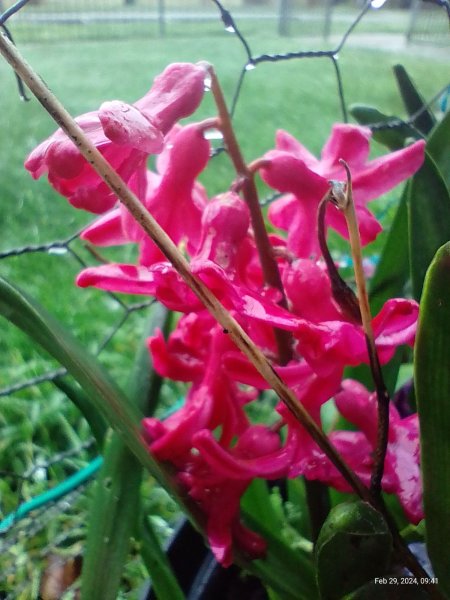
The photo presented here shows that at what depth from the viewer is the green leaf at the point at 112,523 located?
1.07 ft

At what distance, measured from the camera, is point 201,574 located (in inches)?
19.6

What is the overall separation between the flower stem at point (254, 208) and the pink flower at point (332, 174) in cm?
1

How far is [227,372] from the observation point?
0.33 metres

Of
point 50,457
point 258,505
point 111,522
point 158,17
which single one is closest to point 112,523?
point 111,522

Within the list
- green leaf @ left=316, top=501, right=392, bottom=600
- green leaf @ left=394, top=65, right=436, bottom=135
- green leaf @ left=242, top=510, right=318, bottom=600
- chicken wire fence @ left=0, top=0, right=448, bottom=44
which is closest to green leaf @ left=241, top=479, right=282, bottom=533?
green leaf @ left=242, top=510, right=318, bottom=600

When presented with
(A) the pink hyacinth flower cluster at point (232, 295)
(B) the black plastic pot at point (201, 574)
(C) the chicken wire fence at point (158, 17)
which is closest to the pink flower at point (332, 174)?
(A) the pink hyacinth flower cluster at point (232, 295)

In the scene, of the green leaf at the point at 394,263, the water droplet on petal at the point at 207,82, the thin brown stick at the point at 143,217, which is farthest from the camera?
the green leaf at the point at 394,263

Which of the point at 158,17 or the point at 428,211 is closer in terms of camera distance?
the point at 428,211

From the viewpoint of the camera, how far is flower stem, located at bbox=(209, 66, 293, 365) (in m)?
0.31

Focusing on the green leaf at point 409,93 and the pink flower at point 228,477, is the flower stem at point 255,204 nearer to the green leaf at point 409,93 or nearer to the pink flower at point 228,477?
the pink flower at point 228,477

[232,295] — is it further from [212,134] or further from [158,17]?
[158,17]

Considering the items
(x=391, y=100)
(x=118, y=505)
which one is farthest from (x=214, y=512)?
(x=391, y=100)

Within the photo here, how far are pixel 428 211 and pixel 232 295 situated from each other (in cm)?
14

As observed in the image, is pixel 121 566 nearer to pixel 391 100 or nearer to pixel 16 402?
pixel 16 402
